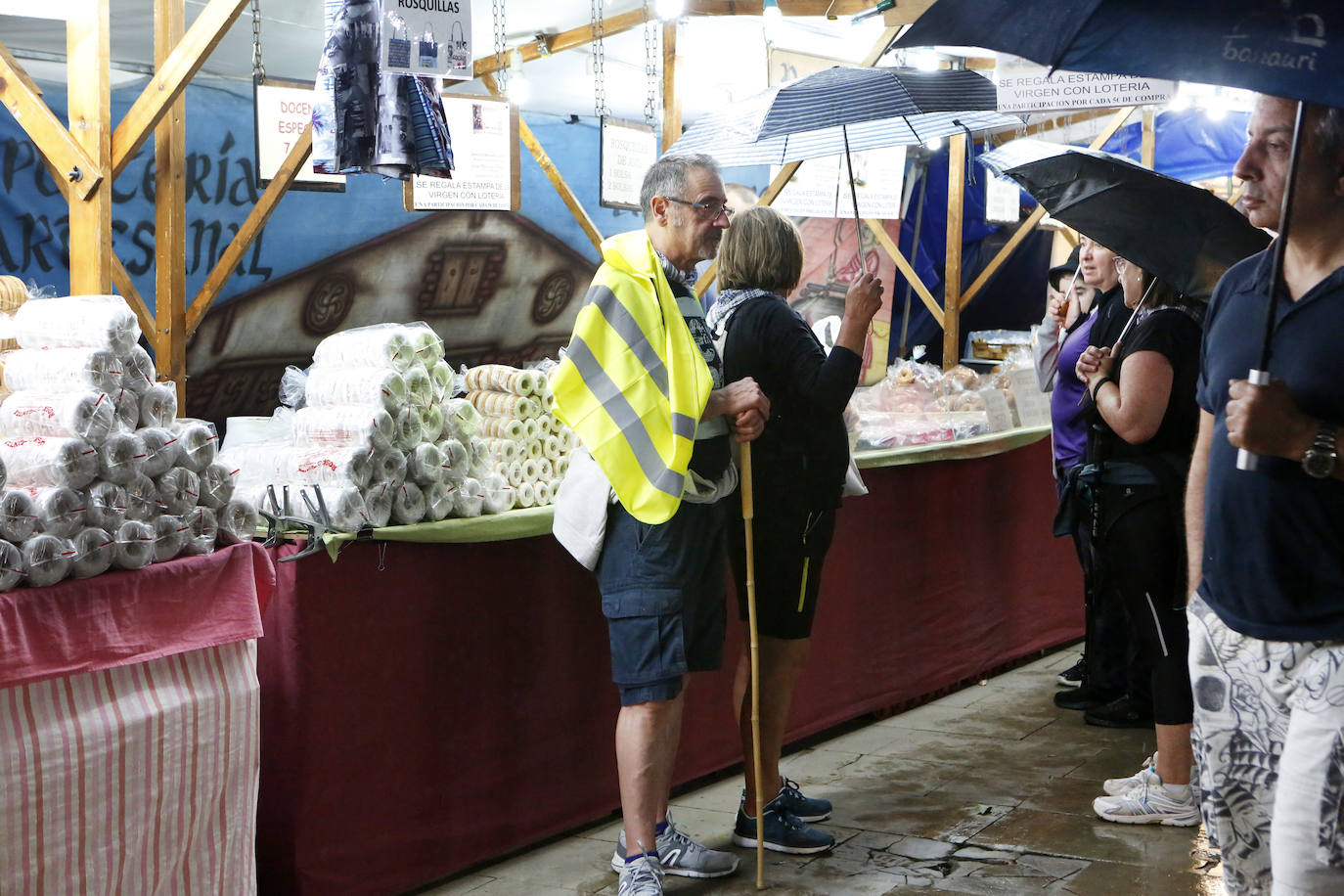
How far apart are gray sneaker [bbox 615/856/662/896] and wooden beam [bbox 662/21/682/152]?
3.44 meters

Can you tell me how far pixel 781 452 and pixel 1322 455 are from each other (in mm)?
1907

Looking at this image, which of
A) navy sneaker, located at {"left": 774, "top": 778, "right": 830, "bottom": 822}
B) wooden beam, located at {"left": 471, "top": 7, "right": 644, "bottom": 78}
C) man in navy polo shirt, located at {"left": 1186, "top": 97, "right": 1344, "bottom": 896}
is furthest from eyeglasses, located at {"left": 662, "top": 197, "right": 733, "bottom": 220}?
wooden beam, located at {"left": 471, "top": 7, "right": 644, "bottom": 78}

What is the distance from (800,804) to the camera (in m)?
4.26

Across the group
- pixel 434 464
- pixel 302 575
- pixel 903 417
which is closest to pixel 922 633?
pixel 903 417

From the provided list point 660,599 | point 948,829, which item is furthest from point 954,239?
point 660,599

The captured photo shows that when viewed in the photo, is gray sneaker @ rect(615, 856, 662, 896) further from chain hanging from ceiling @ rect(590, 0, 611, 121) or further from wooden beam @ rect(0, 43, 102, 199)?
chain hanging from ceiling @ rect(590, 0, 611, 121)

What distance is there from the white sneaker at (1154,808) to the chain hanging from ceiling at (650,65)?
396cm

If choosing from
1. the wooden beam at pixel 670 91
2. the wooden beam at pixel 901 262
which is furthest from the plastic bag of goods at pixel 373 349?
the wooden beam at pixel 901 262

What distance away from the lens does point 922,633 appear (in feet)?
19.0

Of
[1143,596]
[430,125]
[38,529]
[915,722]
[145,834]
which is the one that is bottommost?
[915,722]

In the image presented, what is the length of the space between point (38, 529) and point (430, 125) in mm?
1701

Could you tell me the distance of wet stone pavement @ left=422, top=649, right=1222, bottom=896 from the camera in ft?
12.5

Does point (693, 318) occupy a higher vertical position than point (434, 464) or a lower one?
higher

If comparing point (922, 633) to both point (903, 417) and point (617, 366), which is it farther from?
point (617, 366)
